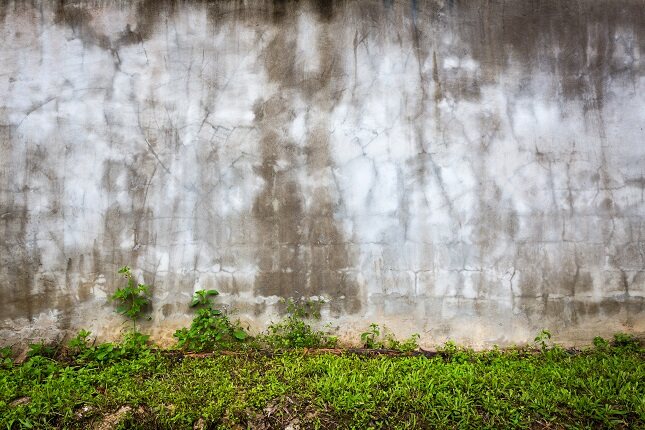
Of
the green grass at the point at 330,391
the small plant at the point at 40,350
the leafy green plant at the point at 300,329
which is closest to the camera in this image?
the green grass at the point at 330,391

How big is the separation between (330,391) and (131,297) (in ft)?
6.83

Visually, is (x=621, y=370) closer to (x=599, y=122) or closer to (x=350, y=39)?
(x=599, y=122)

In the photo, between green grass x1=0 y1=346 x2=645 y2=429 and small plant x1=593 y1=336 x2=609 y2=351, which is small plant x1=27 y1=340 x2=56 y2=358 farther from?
small plant x1=593 y1=336 x2=609 y2=351

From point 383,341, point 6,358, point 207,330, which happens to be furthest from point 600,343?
point 6,358

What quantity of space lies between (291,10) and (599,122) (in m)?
3.08

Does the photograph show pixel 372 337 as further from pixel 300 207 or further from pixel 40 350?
pixel 40 350

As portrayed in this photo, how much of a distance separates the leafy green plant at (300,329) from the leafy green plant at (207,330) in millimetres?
274

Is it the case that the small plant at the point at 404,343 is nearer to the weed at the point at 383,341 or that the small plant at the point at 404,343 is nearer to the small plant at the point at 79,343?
the weed at the point at 383,341

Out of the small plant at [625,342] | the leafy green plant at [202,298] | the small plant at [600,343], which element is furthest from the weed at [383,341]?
the small plant at [625,342]

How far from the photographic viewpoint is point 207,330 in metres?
4.10

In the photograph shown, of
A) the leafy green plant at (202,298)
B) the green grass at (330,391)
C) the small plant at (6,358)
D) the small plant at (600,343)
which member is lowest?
A: the green grass at (330,391)

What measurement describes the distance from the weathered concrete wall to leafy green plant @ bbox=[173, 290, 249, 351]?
5.1 inches

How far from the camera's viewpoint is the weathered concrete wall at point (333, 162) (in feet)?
13.8

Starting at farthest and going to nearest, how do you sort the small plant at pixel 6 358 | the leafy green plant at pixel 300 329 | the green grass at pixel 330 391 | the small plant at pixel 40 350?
1. the leafy green plant at pixel 300 329
2. the small plant at pixel 40 350
3. the small plant at pixel 6 358
4. the green grass at pixel 330 391
